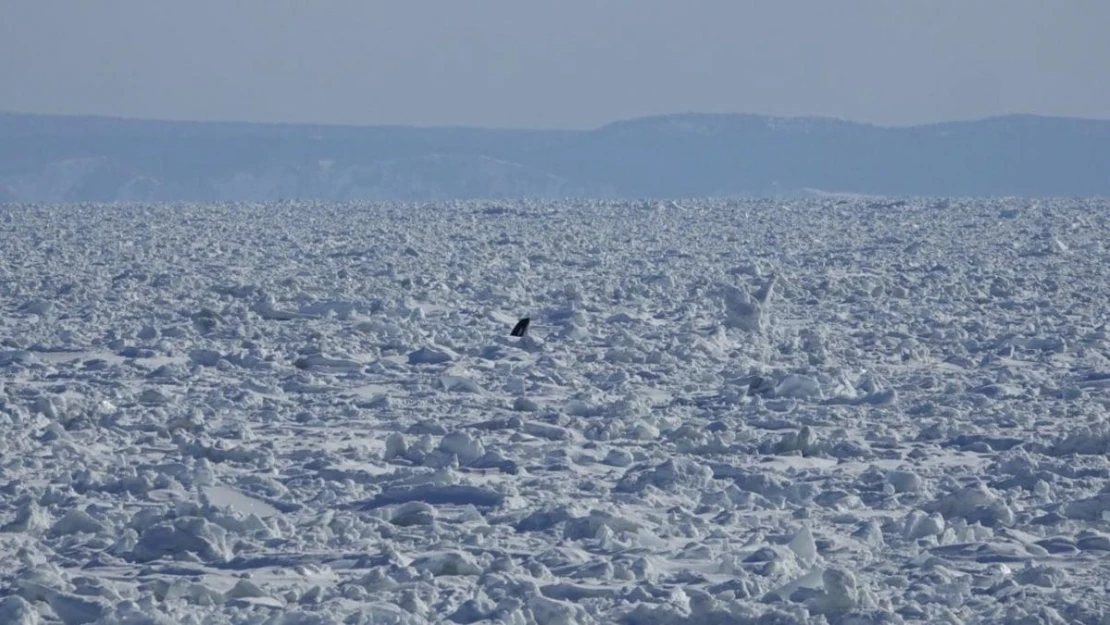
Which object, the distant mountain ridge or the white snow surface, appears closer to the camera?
the white snow surface

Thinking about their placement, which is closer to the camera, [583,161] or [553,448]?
[553,448]

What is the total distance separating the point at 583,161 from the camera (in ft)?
244

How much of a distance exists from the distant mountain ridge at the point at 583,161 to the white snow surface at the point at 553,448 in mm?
49562

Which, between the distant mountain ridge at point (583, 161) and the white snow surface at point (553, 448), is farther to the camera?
the distant mountain ridge at point (583, 161)

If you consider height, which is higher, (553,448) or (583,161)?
(583,161)

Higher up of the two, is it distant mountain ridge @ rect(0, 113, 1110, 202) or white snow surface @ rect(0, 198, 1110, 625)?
distant mountain ridge @ rect(0, 113, 1110, 202)

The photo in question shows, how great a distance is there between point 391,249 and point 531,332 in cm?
679

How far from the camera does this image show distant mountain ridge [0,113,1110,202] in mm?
63344

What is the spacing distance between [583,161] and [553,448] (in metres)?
68.4

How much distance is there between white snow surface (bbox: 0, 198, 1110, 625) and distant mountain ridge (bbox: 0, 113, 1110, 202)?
49.6 metres

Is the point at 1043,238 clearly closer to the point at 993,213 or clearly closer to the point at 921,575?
the point at 993,213

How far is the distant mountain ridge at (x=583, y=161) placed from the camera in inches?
2494

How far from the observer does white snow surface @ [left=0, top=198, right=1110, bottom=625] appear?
14.1 feet

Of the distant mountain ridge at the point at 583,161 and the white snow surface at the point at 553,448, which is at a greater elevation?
the distant mountain ridge at the point at 583,161
